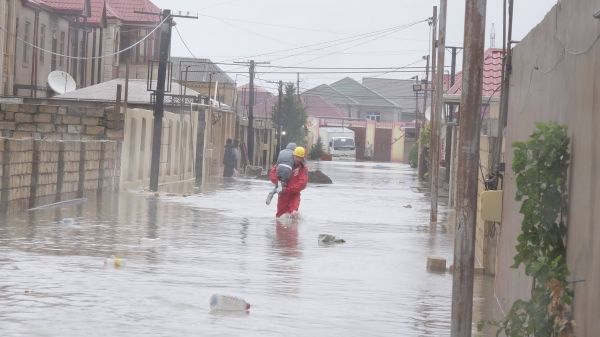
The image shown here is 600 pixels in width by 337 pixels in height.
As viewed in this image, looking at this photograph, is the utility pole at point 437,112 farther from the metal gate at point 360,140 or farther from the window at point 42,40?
the metal gate at point 360,140

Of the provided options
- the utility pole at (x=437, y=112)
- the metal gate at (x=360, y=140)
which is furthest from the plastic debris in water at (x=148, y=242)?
the metal gate at (x=360, y=140)

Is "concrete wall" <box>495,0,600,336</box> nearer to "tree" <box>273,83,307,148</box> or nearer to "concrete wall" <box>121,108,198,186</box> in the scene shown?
"concrete wall" <box>121,108,198,186</box>

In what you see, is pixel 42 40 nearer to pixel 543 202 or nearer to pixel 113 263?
pixel 113 263

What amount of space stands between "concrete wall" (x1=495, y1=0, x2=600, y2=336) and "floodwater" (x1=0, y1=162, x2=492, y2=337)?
5.98ft

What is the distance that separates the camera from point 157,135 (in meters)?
36.7

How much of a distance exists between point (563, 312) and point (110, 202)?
71.9ft

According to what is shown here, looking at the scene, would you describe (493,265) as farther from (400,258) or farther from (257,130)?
(257,130)

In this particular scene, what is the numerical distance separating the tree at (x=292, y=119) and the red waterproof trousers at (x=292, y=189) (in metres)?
73.5

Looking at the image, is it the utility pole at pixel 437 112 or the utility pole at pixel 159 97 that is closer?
the utility pole at pixel 437 112

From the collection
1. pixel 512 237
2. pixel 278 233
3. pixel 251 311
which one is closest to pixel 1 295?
pixel 251 311

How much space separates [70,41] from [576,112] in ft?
163

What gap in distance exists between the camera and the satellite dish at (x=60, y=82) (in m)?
49.0

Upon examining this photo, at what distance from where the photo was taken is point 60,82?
49.9m

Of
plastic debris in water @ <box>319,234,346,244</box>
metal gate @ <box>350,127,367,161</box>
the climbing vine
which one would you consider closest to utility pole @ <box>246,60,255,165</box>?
metal gate @ <box>350,127,367,161</box>
